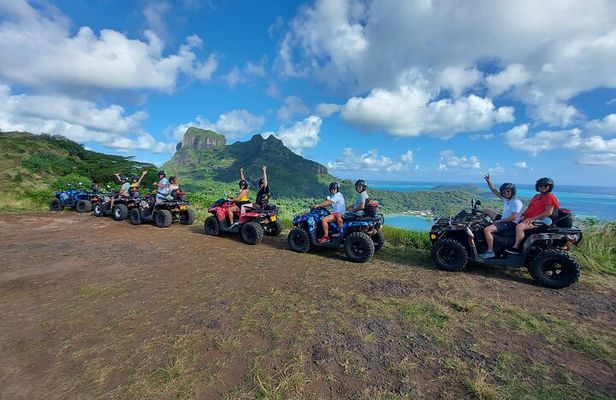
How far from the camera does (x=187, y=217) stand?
34.9ft

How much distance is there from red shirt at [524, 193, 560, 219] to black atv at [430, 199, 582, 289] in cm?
22

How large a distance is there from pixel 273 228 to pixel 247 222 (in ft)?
3.61

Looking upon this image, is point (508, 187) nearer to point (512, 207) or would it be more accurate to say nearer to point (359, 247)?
point (512, 207)

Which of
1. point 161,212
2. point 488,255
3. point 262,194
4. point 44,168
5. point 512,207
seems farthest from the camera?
point 44,168

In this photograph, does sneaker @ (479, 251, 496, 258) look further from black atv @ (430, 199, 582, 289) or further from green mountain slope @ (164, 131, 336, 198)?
green mountain slope @ (164, 131, 336, 198)

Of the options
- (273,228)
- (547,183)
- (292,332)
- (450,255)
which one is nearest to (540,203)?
(547,183)

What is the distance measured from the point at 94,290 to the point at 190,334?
2314mm

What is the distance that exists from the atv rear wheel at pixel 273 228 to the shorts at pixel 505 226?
567 centimetres

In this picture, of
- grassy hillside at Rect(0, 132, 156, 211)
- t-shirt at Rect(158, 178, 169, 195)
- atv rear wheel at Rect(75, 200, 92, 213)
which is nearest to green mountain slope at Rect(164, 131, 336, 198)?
grassy hillside at Rect(0, 132, 156, 211)

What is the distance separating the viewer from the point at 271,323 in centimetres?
358

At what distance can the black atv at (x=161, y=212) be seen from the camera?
396 inches

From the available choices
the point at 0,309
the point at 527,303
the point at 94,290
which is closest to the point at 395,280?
the point at 527,303

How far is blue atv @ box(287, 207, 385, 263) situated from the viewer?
6336 mm

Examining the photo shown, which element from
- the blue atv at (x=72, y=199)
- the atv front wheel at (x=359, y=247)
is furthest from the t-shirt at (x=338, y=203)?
the blue atv at (x=72, y=199)
